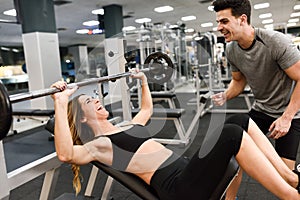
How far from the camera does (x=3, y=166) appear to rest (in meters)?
1.26

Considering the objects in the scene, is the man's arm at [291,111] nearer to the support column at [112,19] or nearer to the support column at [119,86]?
the support column at [119,86]

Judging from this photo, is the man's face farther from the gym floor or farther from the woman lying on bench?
the gym floor

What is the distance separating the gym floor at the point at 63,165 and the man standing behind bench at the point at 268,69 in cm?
71

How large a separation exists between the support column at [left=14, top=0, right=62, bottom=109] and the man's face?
4209 millimetres

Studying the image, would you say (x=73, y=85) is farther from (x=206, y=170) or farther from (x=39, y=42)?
(x=39, y=42)

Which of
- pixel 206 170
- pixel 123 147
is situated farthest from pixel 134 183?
pixel 206 170

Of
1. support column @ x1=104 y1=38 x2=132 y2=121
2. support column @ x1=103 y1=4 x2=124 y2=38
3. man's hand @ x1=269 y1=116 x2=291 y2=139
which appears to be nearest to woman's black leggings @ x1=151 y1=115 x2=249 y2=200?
man's hand @ x1=269 y1=116 x2=291 y2=139

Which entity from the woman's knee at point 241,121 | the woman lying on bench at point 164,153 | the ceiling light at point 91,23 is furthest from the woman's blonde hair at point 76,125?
the ceiling light at point 91,23

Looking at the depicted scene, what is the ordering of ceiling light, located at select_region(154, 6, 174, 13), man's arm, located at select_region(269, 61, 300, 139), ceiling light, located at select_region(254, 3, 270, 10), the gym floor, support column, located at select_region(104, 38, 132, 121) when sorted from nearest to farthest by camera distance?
1. man's arm, located at select_region(269, 61, 300, 139)
2. the gym floor
3. support column, located at select_region(104, 38, 132, 121)
4. ceiling light, located at select_region(154, 6, 174, 13)
5. ceiling light, located at select_region(254, 3, 270, 10)

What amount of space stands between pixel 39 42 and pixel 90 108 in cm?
396

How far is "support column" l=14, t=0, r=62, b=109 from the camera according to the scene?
16.1 feet

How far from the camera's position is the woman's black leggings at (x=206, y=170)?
1.16 m

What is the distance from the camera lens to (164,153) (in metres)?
1.44

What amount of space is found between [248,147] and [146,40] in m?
3.68
